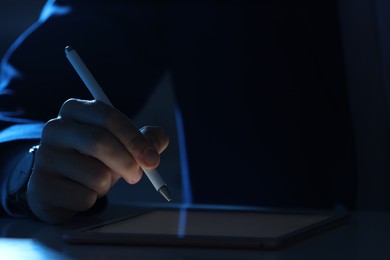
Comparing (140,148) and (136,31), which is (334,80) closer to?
(136,31)

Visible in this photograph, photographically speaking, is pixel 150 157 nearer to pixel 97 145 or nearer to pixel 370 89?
pixel 97 145

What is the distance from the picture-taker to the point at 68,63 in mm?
1010

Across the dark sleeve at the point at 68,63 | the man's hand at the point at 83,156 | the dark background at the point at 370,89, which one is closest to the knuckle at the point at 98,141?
the man's hand at the point at 83,156

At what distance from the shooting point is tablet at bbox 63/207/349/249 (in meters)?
0.45

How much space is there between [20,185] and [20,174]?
21 mm

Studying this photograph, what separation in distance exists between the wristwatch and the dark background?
54 centimetres

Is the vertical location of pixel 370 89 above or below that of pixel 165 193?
above

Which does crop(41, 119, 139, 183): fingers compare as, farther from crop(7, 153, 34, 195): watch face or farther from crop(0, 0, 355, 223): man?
crop(0, 0, 355, 223): man

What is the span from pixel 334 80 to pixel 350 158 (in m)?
0.13

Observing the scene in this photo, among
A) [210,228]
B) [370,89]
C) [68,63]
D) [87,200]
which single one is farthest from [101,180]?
[370,89]

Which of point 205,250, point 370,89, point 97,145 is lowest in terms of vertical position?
point 205,250

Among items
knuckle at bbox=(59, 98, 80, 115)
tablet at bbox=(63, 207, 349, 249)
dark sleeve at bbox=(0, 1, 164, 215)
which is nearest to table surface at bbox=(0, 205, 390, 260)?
tablet at bbox=(63, 207, 349, 249)

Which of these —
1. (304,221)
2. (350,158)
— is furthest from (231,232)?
(350,158)

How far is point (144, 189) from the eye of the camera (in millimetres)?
1509
